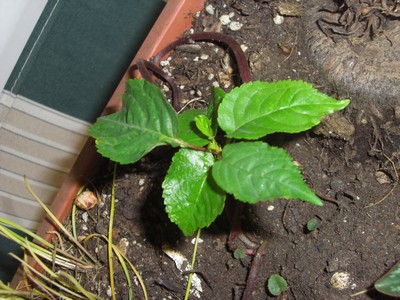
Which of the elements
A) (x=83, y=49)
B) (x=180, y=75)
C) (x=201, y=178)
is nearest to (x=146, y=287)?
(x=201, y=178)

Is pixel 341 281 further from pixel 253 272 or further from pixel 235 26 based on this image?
pixel 235 26

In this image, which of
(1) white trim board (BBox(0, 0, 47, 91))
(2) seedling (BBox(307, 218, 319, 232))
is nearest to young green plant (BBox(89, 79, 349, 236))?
(2) seedling (BBox(307, 218, 319, 232))

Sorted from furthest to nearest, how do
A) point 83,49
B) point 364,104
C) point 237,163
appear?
point 83,49, point 364,104, point 237,163

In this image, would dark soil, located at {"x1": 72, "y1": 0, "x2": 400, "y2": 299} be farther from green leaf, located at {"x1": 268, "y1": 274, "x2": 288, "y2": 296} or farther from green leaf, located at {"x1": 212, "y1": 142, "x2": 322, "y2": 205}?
green leaf, located at {"x1": 212, "y1": 142, "x2": 322, "y2": 205}

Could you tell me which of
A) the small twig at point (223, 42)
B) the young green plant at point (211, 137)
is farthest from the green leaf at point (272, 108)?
the small twig at point (223, 42)

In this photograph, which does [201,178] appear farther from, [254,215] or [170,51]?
[170,51]

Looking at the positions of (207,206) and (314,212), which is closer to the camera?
(207,206)
